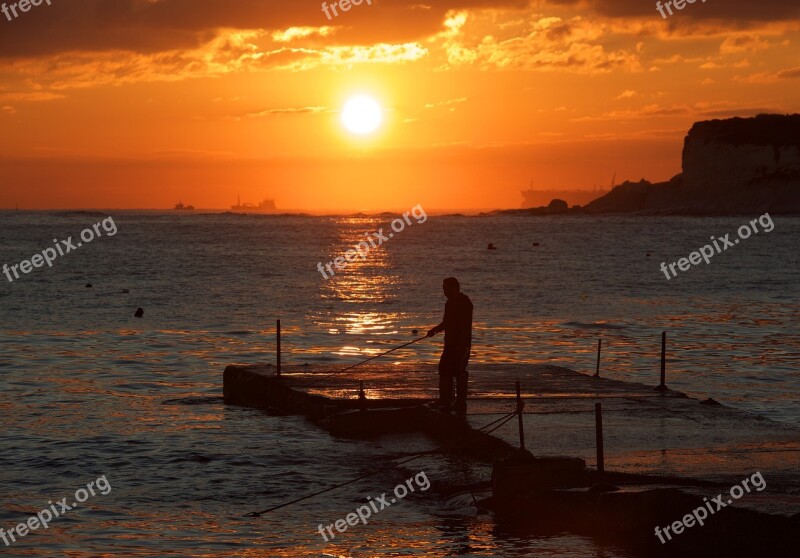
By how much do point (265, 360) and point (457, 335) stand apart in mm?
13844

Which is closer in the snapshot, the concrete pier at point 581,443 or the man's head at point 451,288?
the concrete pier at point 581,443

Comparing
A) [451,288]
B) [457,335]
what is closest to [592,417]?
[457,335]

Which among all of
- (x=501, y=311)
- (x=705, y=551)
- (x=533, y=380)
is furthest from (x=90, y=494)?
(x=501, y=311)

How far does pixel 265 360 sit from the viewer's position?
2944cm

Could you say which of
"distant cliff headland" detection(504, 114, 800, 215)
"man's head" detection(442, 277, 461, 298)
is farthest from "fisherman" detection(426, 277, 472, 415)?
"distant cliff headland" detection(504, 114, 800, 215)

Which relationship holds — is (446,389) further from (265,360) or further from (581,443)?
(265,360)

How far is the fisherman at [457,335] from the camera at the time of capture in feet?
53.4

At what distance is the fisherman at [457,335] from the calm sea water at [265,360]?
1557mm

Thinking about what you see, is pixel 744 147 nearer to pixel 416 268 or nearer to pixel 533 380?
pixel 416 268

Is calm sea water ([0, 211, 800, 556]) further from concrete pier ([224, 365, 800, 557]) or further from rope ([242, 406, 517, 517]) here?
concrete pier ([224, 365, 800, 557])

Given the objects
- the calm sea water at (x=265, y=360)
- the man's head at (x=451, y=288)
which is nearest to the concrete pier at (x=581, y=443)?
the calm sea water at (x=265, y=360)

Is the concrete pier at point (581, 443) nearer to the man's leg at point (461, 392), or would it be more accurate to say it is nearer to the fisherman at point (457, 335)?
the man's leg at point (461, 392)

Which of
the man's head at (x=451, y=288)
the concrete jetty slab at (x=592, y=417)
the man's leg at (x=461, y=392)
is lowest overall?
the concrete jetty slab at (x=592, y=417)

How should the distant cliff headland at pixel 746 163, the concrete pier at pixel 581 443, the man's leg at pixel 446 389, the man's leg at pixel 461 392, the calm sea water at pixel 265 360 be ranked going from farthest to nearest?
the distant cliff headland at pixel 746 163 < the man's leg at pixel 446 389 < the man's leg at pixel 461 392 < the calm sea water at pixel 265 360 < the concrete pier at pixel 581 443
